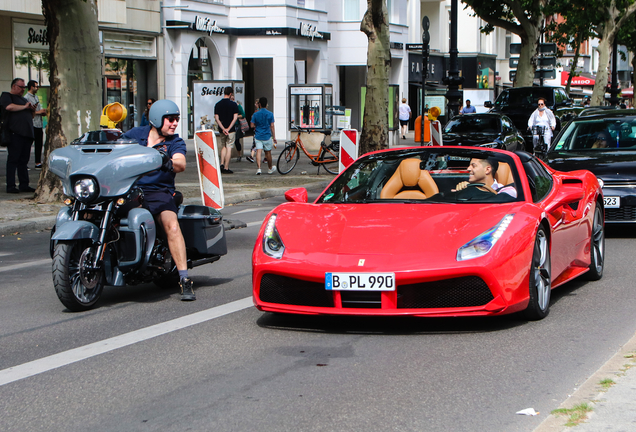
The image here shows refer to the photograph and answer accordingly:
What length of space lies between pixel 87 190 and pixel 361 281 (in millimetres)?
2160

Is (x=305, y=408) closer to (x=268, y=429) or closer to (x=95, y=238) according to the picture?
(x=268, y=429)

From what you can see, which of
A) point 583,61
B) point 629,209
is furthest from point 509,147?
point 583,61

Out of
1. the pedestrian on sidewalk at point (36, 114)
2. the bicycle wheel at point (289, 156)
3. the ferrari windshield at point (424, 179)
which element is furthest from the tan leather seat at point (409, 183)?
the bicycle wheel at point (289, 156)

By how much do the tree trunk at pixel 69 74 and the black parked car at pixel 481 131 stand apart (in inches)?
349

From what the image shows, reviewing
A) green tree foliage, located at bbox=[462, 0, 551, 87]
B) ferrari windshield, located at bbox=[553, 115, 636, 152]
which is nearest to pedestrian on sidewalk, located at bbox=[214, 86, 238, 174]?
ferrari windshield, located at bbox=[553, 115, 636, 152]

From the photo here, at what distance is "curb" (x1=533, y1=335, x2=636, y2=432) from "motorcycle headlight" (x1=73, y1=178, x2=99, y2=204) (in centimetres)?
360

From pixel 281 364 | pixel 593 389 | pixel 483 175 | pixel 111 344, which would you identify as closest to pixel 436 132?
pixel 483 175

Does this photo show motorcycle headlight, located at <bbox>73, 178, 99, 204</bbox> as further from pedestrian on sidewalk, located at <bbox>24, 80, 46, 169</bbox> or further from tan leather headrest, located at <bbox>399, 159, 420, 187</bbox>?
pedestrian on sidewalk, located at <bbox>24, 80, 46, 169</bbox>

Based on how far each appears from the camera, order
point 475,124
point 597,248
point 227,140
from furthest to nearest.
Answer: point 475,124, point 227,140, point 597,248

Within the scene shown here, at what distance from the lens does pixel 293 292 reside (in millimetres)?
5859

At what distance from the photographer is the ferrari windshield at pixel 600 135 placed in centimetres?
1183

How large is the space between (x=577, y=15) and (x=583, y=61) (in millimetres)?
58511

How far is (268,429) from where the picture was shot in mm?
3977

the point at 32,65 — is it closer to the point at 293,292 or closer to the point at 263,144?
the point at 263,144
